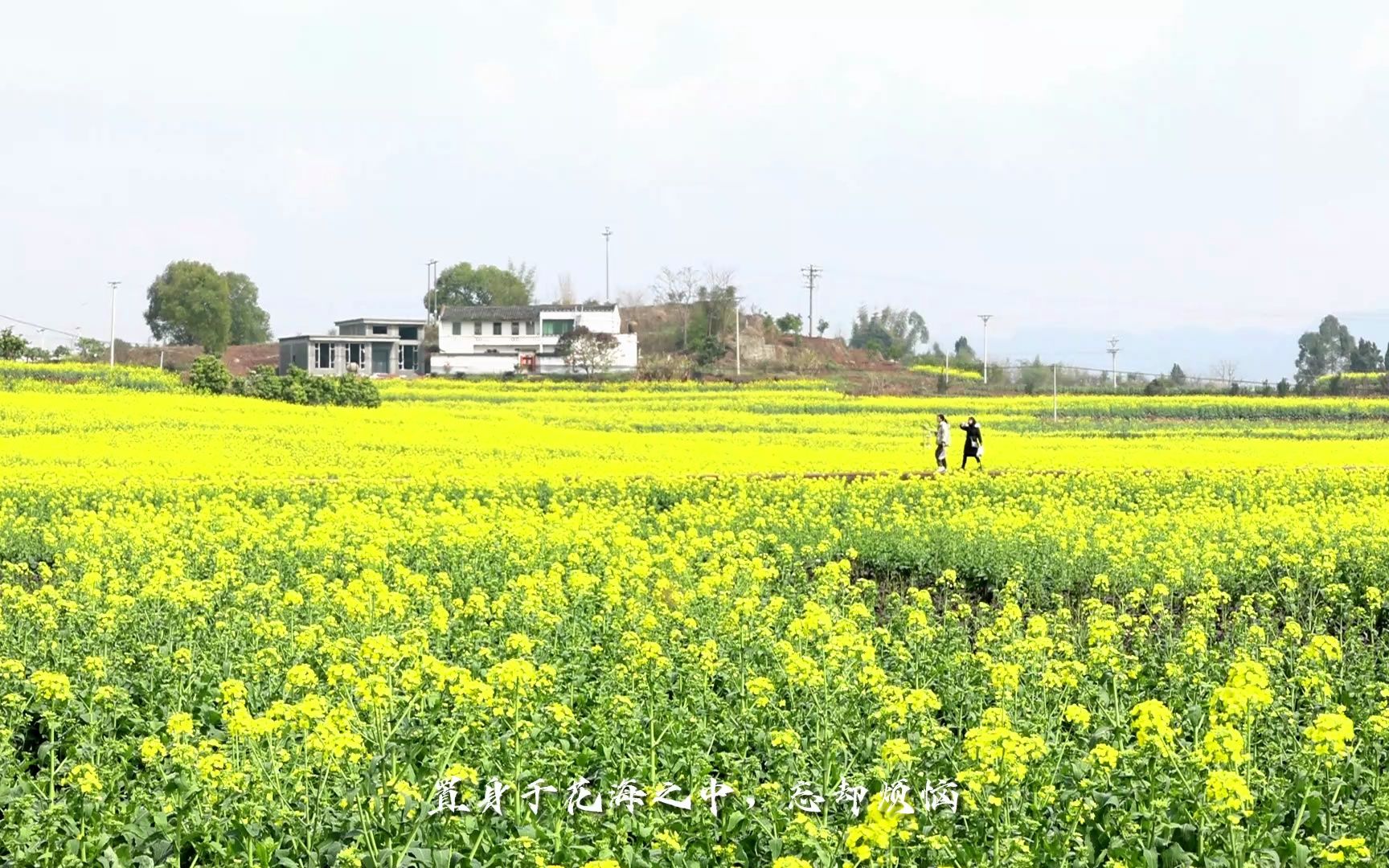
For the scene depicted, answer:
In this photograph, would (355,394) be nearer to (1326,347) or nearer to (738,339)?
(738,339)

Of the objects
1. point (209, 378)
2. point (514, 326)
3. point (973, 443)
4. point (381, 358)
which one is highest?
point (514, 326)

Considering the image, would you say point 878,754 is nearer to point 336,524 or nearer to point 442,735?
point 442,735

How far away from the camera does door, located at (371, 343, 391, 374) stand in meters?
95.9

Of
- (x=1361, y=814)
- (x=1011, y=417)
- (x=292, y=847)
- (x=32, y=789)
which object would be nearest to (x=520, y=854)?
(x=292, y=847)

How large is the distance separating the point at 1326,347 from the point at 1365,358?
2786 cm

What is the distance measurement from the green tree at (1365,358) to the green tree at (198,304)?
95.4 m

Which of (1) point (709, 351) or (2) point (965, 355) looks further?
(2) point (965, 355)

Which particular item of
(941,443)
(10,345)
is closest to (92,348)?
(10,345)

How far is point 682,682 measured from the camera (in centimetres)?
882

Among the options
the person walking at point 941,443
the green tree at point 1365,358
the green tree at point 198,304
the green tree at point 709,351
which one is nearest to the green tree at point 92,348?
the green tree at point 198,304

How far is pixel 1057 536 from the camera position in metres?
16.7

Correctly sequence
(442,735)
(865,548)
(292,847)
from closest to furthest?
(292,847) → (442,735) → (865,548)

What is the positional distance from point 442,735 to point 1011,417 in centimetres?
5063

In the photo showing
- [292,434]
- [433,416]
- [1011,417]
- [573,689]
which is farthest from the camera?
[1011,417]
